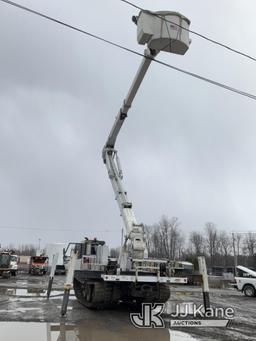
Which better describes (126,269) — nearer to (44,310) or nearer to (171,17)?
(44,310)

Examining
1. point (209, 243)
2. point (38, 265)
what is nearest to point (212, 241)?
point (209, 243)

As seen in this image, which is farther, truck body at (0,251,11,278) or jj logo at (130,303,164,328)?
truck body at (0,251,11,278)

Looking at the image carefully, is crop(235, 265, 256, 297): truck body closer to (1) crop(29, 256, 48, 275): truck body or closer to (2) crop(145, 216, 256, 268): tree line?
(1) crop(29, 256, 48, 275): truck body

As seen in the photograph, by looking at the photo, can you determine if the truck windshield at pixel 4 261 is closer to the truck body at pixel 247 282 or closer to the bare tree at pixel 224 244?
the truck body at pixel 247 282

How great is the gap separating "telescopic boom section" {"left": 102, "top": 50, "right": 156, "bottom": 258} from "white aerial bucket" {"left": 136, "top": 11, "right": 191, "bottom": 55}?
0.83 m

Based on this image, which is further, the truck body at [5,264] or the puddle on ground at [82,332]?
the truck body at [5,264]

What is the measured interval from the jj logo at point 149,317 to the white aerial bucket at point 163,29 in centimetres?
773

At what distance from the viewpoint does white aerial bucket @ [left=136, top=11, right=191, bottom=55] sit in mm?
11006

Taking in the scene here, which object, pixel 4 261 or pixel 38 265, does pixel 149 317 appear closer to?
pixel 4 261

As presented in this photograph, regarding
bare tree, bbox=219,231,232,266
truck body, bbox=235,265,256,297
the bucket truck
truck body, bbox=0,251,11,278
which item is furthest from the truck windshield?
bare tree, bbox=219,231,232,266

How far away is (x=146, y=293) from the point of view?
12586 mm

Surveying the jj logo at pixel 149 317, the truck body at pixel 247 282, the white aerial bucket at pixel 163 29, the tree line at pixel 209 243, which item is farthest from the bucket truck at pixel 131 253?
the tree line at pixel 209 243

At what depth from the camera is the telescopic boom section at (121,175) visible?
13195 mm

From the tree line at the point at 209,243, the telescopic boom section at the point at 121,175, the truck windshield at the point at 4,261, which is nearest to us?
the telescopic boom section at the point at 121,175
